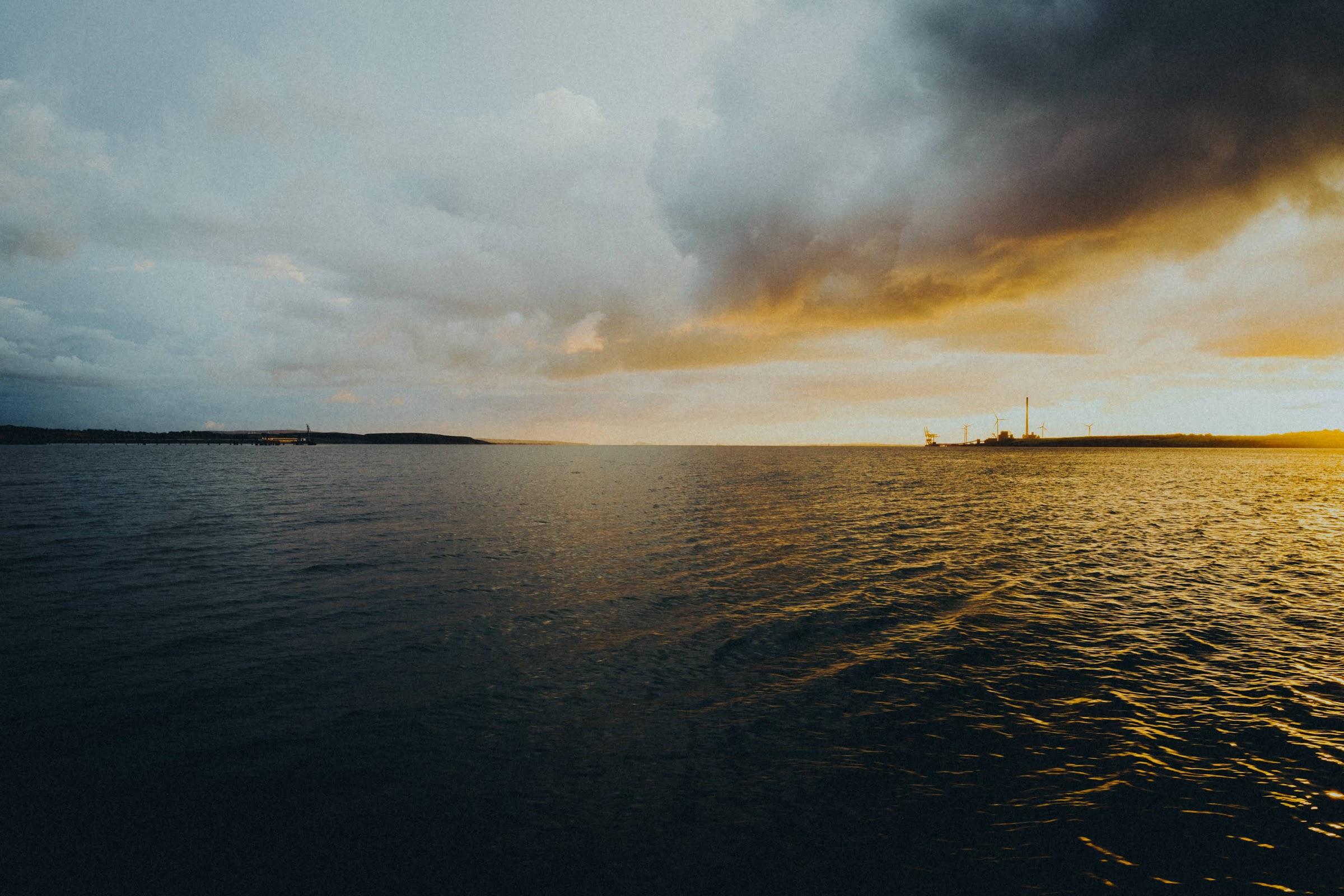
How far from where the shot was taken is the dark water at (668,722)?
30.7 feet

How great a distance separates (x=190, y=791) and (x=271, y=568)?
2230 cm

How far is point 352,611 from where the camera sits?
2262 cm

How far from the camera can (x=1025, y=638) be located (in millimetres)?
20156

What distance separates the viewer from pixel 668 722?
13.9m

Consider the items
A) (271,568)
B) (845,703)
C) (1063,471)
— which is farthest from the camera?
(1063,471)

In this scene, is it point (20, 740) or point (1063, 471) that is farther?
point (1063, 471)

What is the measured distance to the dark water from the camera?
9.37m

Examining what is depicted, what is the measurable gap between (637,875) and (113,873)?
8507mm

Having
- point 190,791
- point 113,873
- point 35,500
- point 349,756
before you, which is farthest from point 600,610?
point 35,500

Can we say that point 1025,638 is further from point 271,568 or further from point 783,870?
Result: point 271,568

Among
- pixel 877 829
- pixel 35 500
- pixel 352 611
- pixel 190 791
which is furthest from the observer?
pixel 35 500

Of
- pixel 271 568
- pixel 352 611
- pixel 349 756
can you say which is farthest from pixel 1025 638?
pixel 271 568

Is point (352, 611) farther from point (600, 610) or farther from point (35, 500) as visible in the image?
point (35, 500)

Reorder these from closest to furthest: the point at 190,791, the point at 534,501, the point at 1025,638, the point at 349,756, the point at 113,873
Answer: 1. the point at 113,873
2. the point at 190,791
3. the point at 349,756
4. the point at 1025,638
5. the point at 534,501
